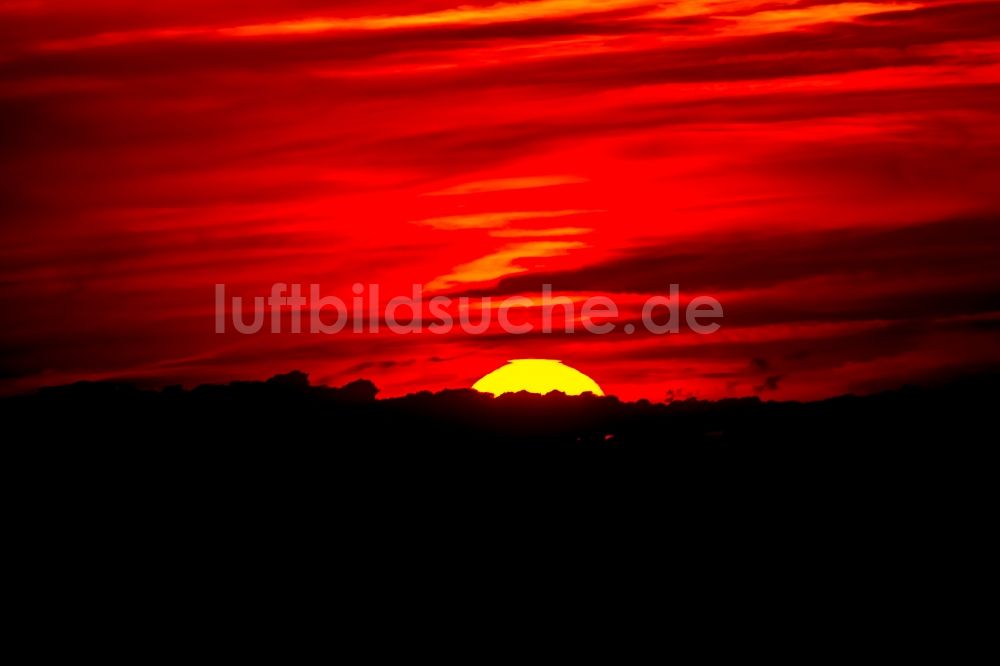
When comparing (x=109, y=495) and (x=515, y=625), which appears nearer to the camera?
(x=515, y=625)

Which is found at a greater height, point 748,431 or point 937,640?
point 748,431

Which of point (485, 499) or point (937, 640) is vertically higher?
point (485, 499)

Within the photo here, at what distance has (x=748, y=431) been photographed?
71.6 metres

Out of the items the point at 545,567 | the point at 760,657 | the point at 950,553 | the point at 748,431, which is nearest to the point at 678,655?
the point at 760,657

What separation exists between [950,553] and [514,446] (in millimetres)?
21071

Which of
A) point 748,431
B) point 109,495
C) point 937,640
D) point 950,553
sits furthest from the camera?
point 748,431

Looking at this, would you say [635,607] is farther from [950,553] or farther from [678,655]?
[950,553]

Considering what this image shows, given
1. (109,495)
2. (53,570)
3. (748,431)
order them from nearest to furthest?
(53,570), (109,495), (748,431)

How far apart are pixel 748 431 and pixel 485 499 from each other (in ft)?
43.2

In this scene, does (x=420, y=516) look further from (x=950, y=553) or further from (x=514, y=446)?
(x=950, y=553)

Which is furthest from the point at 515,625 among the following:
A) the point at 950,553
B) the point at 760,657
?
the point at 950,553

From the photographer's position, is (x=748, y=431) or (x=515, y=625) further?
(x=748, y=431)

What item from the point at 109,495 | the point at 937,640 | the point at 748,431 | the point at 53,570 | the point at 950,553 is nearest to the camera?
the point at 937,640

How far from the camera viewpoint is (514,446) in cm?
7256
